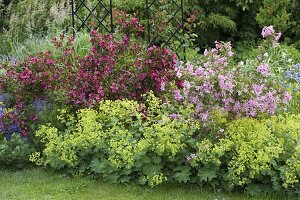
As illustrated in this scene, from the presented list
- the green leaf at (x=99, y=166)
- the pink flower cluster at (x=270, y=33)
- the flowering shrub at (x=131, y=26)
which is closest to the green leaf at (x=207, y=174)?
the green leaf at (x=99, y=166)

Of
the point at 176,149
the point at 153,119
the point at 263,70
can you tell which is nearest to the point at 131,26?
the point at 153,119

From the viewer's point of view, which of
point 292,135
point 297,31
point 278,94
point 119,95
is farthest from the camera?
point 297,31

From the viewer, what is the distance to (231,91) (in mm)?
5504

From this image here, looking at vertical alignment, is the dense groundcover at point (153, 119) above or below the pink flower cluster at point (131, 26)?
below

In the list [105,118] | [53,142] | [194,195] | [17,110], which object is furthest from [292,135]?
[17,110]

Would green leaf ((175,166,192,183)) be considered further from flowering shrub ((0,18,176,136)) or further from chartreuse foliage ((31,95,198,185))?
flowering shrub ((0,18,176,136))

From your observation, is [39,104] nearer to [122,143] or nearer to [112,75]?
[112,75]

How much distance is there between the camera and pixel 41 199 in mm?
5430

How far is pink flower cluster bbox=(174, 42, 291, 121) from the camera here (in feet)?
18.2

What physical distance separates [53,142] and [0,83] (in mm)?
1186

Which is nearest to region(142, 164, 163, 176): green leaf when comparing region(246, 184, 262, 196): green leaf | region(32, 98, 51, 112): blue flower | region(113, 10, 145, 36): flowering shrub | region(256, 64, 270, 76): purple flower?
region(246, 184, 262, 196): green leaf

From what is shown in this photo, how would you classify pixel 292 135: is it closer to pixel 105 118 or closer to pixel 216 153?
pixel 216 153

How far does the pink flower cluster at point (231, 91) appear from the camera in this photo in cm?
555

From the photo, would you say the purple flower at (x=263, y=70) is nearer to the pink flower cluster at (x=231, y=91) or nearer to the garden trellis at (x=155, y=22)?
the pink flower cluster at (x=231, y=91)
